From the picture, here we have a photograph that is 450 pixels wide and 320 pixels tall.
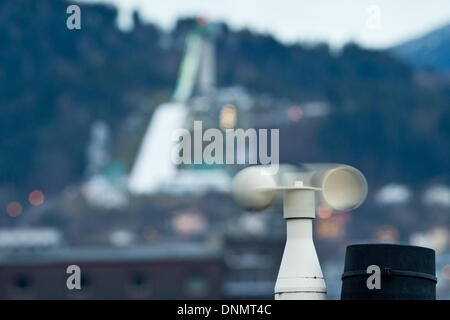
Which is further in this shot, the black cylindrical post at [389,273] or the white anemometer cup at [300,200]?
the white anemometer cup at [300,200]

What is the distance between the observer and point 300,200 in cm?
883

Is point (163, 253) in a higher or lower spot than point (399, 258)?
higher

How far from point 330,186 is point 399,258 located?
0.66m

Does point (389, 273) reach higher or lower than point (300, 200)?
lower

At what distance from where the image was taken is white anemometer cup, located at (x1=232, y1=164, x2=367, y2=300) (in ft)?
28.2

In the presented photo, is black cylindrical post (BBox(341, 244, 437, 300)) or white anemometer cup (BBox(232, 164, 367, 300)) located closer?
black cylindrical post (BBox(341, 244, 437, 300))

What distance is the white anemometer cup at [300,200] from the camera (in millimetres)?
8602

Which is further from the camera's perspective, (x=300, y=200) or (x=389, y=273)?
(x=300, y=200)
